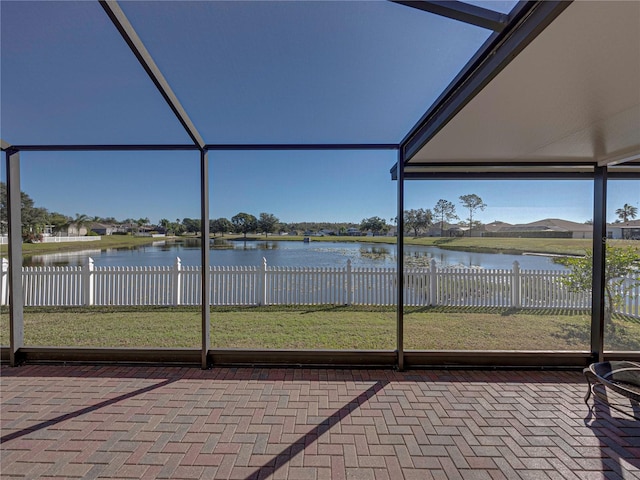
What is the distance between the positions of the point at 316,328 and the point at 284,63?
3.52 metres

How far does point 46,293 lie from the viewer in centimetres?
518

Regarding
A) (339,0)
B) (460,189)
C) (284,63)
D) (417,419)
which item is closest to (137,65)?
(284,63)

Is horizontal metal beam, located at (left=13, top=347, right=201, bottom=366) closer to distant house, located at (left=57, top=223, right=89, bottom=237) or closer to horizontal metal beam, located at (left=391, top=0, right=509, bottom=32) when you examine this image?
horizontal metal beam, located at (left=391, top=0, right=509, bottom=32)

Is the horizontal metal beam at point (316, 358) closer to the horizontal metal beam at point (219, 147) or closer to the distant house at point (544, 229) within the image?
the horizontal metal beam at point (219, 147)

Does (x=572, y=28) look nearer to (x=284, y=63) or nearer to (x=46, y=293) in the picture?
(x=284, y=63)

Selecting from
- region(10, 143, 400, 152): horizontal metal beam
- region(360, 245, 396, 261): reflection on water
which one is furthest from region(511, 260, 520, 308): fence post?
region(10, 143, 400, 152): horizontal metal beam

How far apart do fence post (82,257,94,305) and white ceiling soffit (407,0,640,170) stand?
19.9 feet

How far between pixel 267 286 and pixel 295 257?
0.80 m

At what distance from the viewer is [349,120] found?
2479 millimetres

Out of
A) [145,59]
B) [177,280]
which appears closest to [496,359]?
[145,59]

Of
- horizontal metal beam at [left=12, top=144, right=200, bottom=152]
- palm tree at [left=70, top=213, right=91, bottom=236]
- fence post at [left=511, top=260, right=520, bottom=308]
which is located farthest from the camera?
palm tree at [left=70, top=213, right=91, bottom=236]

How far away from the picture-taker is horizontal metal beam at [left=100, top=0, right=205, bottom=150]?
4.96 ft

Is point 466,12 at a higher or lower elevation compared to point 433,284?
higher

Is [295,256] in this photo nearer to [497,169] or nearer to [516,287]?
[497,169]
